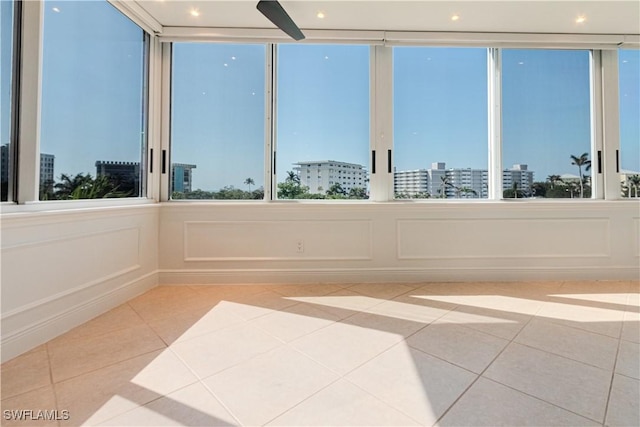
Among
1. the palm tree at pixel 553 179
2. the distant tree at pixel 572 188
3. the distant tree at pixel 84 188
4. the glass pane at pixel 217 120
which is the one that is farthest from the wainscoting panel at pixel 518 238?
the distant tree at pixel 84 188

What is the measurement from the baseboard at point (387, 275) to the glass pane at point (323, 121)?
33.6 inches

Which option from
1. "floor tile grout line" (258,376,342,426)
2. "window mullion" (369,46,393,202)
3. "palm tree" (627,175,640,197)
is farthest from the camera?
"palm tree" (627,175,640,197)

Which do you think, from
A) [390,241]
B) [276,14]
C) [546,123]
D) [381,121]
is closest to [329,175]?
[381,121]

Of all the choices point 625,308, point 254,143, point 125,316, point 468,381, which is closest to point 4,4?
point 254,143

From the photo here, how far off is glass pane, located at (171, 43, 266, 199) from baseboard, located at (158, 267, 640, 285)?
838mm

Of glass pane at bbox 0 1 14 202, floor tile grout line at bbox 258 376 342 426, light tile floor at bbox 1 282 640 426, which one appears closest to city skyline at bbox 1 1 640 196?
glass pane at bbox 0 1 14 202

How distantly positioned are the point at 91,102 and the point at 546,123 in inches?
176

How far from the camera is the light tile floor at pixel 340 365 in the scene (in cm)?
126

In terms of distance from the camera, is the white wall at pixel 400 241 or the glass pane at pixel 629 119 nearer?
the white wall at pixel 400 241

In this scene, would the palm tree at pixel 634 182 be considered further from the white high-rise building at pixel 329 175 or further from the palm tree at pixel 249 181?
the palm tree at pixel 249 181

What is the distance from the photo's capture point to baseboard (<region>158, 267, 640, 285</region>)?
306cm

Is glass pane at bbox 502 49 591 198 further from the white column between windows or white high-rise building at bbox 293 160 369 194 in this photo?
the white column between windows

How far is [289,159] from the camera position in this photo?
3.22 meters

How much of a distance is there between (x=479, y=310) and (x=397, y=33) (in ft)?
9.14
